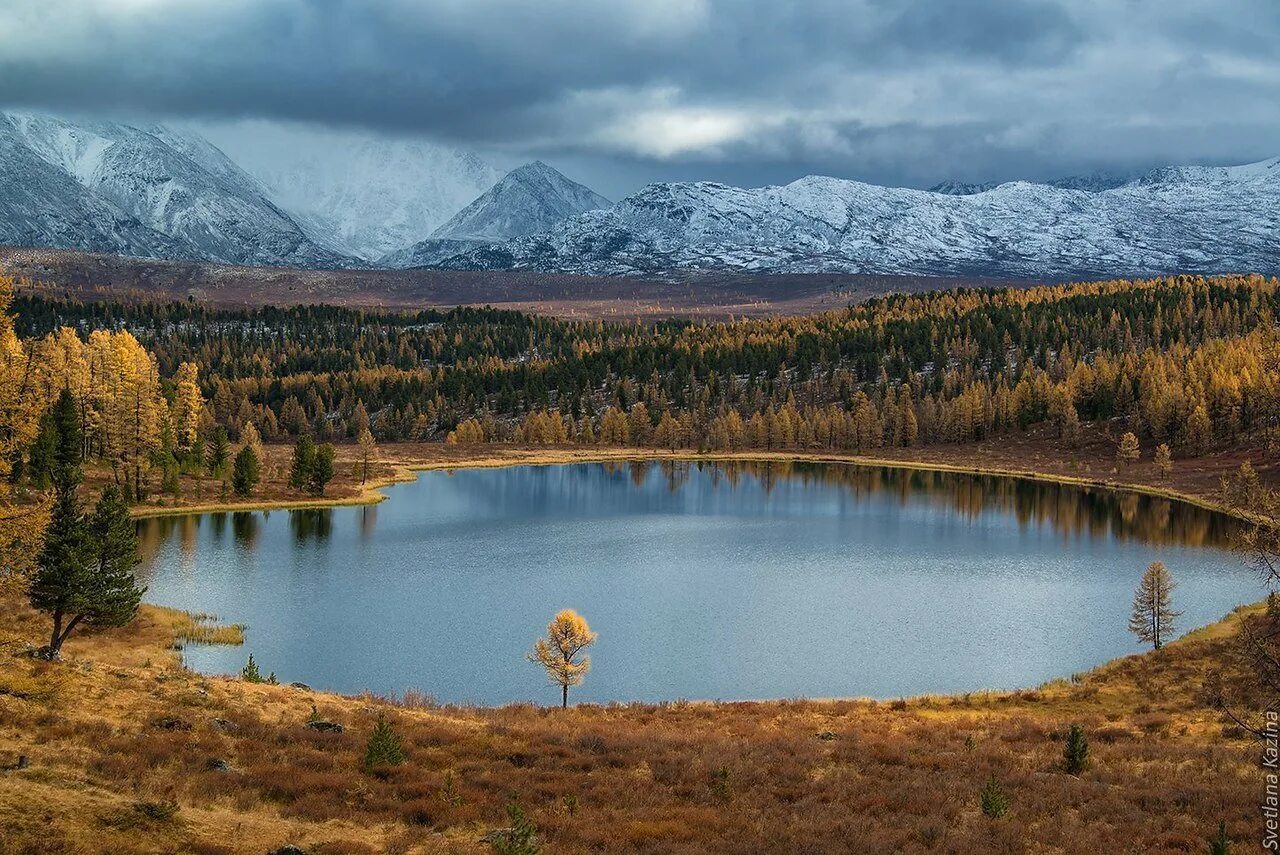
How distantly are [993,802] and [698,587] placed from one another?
56.3 metres

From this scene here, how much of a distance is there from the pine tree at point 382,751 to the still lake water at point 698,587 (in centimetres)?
2426

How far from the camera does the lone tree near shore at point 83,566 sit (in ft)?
148

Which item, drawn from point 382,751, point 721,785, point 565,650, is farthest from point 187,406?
point 721,785

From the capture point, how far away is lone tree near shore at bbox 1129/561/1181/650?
190ft

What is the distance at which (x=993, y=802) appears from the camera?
23.4 metres

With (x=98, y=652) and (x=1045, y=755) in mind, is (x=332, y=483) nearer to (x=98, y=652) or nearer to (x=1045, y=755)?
(x=98, y=652)

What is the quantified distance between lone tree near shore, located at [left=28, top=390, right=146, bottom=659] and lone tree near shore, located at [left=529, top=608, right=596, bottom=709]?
2125 cm

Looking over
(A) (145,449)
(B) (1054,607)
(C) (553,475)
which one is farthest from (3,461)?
(C) (553,475)

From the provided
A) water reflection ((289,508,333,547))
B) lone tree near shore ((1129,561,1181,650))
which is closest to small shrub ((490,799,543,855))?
lone tree near shore ((1129,561,1181,650))

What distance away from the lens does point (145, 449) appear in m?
108

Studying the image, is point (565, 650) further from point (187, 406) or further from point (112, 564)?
point (187, 406)

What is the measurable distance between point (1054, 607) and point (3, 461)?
6704cm

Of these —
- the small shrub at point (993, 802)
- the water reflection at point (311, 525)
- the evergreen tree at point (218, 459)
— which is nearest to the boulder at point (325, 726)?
the small shrub at point (993, 802)

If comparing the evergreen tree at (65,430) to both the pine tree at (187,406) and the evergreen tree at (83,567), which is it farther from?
the evergreen tree at (83,567)
